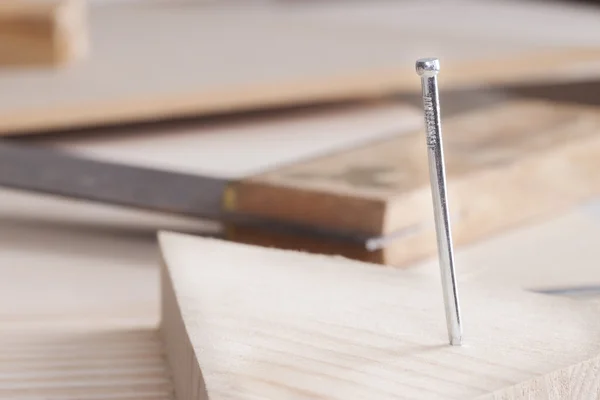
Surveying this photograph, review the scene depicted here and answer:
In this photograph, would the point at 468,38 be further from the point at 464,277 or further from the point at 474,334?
the point at 474,334

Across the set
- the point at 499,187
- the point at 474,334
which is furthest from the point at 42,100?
the point at 474,334

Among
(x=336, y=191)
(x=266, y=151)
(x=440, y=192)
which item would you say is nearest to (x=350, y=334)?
(x=440, y=192)

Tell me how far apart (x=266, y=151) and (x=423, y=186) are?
289 mm

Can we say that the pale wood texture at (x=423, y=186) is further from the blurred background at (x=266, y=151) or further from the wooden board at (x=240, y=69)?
Result: the wooden board at (x=240, y=69)

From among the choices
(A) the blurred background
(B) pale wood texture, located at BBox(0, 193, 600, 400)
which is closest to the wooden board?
(A) the blurred background

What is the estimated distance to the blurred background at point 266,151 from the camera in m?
0.56

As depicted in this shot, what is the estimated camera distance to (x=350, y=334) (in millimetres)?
380

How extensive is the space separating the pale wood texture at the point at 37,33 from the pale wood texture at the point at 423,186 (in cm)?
47

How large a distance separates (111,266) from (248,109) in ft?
1.38

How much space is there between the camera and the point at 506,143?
0.71m

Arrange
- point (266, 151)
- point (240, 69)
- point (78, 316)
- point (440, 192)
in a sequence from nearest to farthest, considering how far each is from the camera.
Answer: point (440, 192) < point (78, 316) < point (266, 151) < point (240, 69)

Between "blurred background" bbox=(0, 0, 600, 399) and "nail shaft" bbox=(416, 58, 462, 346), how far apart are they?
0.45 feet

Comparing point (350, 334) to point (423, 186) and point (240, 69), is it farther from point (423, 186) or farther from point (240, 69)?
point (240, 69)

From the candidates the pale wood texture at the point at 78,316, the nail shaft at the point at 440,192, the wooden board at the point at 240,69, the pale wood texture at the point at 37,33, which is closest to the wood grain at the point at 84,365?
the pale wood texture at the point at 78,316
